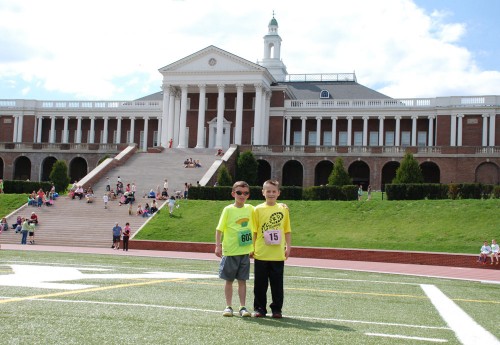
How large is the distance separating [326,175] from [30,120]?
136ft

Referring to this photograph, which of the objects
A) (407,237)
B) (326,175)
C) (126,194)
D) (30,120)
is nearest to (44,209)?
(126,194)

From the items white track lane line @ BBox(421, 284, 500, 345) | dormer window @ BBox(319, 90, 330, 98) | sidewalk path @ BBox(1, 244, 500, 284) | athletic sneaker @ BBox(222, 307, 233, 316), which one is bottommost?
sidewalk path @ BBox(1, 244, 500, 284)

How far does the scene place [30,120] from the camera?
85.6 m

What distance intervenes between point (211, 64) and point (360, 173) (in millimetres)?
21146

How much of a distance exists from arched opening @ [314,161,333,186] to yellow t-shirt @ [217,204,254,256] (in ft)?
194

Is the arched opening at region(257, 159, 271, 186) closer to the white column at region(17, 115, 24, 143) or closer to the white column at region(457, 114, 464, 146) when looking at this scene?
the white column at region(457, 114, 464, 146)

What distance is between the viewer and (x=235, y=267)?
9742mm

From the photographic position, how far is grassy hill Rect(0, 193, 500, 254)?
109 ft

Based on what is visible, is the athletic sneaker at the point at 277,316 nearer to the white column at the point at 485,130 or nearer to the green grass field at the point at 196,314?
the green grass field at the point at 196,314

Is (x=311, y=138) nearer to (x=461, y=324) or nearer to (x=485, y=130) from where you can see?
(x=485, y=130)

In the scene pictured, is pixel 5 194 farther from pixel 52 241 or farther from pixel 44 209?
pixel 52 241

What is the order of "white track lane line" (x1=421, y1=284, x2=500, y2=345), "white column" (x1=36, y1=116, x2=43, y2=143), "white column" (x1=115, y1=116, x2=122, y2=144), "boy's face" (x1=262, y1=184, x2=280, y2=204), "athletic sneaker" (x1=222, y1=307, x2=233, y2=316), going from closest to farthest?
"white track lane line" (x1=421, y1=284, x2=500, y2=345) < "athletic sneaker" (x1=222, y1=307, x2=233, y2=316) < "boy's face" (x1=262, y1=184, x2=280, y2=204) < "white column" (x1=115, y1=116, x2=122, y2=144) < "white column" (x1=36, y1=116, x2=43, y2=143)

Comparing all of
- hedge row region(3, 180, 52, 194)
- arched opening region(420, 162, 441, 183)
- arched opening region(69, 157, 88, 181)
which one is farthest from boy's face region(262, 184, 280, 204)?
arched opening region(69, 157, 88, 181)

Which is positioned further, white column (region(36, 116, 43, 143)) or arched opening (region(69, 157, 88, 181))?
white column (region(36, 116, 43, 143))
